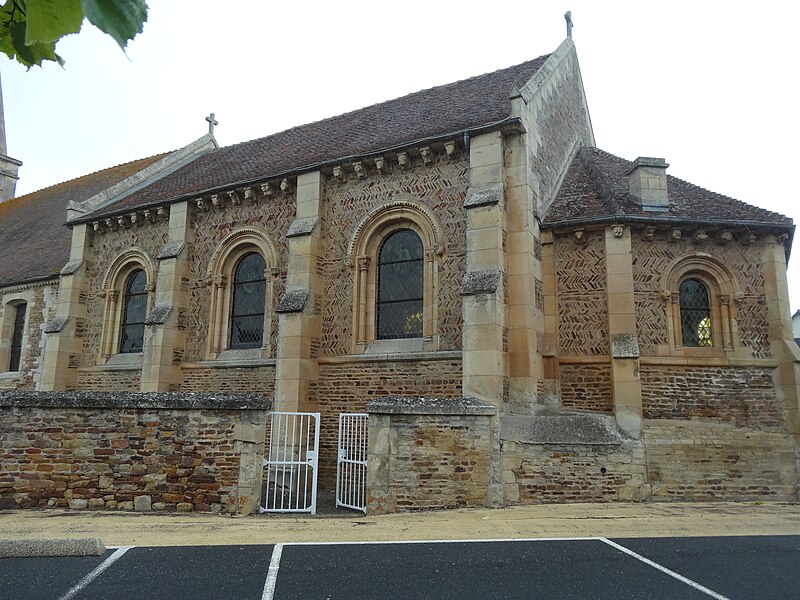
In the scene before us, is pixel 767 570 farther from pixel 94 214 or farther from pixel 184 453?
pixel 94 214

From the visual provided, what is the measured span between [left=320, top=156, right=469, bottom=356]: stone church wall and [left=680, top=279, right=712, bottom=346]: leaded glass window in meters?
4.87

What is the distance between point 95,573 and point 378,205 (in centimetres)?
960

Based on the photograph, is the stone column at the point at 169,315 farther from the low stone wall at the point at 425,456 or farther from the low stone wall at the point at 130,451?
the low stone wall at the point at 425,456

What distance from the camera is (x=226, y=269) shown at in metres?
15.9

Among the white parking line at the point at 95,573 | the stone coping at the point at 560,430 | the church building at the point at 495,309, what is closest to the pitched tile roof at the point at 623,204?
the church building at the point at 495,309

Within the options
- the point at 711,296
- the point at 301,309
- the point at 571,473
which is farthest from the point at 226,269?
the point at 711,296

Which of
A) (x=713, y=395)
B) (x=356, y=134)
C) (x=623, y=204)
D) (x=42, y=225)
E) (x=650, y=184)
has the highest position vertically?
(x=356, y=134)

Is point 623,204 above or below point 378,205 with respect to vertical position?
below

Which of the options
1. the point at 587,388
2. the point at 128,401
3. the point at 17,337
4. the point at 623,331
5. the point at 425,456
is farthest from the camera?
the point at 17,337

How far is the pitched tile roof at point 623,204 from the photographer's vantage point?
1230cm

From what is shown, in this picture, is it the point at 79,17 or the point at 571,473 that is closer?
the point at 79,17

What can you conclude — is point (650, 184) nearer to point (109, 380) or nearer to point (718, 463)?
point (718, 463)

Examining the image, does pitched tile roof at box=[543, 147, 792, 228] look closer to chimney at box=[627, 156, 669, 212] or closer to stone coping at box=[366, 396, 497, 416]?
chimney at box=[627, 156, 669, 212]

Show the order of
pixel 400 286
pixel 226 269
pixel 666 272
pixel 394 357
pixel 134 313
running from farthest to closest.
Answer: pixel 134 313 < pixel 226 269 < pixel 400 286 < pixel 394 357 < pixel 666 272
